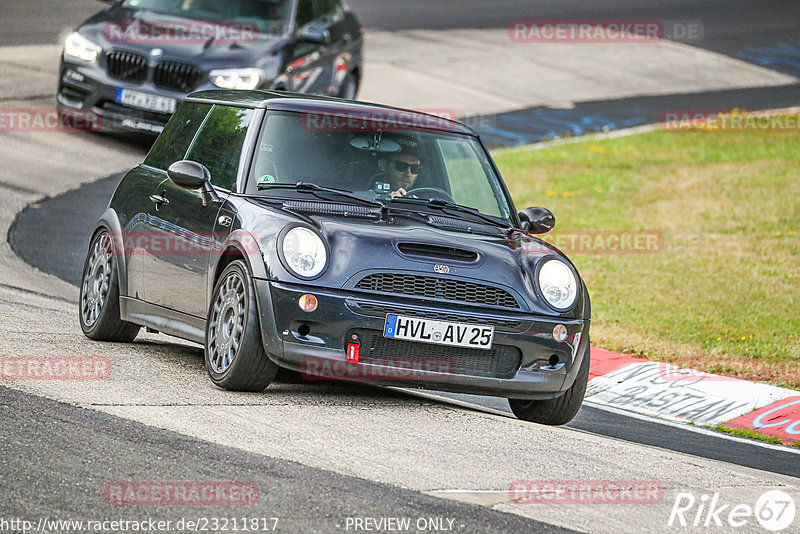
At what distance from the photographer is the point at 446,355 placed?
7.08 metres

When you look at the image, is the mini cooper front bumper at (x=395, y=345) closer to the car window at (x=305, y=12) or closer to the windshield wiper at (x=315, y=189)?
the windshield wiper at (x=315, y=189)

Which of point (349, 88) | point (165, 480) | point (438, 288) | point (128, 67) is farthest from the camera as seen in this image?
point (349, 88)

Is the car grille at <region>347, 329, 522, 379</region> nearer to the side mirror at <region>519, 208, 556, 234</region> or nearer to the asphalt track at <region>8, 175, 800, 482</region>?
the asphalt track at <region>8, 175, 800, 482</region>

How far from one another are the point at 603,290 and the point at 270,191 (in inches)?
246

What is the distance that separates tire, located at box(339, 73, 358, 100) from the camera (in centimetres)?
1748

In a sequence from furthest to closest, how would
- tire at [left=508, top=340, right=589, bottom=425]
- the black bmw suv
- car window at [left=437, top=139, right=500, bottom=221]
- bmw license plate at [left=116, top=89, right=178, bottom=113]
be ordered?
the black bmw suv
bmw license plate at [left=116, top=89, right=178, bottom=113]
car window at [left=437, top=139, right=500, bottom=221]
tire at [left=508, top=340, right=589, bottom=425]

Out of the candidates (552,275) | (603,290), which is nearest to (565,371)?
(552,275)

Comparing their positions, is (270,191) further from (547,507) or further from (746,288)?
(746,288)

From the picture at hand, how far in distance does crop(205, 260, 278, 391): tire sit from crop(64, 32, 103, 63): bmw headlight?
8.56 meters

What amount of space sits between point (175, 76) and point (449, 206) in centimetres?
773

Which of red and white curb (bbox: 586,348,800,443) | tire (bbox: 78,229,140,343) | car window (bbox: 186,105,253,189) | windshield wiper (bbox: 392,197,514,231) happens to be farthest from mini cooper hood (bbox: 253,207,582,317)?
red and white curb (bbox: 586,348,800,443)

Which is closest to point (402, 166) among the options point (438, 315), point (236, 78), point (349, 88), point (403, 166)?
point (403, 166)

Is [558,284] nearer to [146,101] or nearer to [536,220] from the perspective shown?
[536,220]

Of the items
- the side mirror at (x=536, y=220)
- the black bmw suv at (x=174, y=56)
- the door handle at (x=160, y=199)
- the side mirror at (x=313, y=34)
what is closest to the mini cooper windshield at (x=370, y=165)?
the side mirror at (x=536, y=220)
